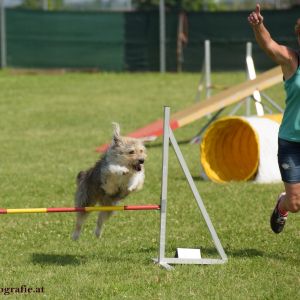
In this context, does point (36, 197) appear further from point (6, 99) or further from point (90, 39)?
→ point (90, 39)

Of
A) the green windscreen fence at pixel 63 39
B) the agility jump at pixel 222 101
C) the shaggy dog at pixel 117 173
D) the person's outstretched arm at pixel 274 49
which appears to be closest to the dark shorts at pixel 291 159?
the person's outstretched arm at pixel 274 49

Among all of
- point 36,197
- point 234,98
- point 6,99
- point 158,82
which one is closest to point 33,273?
point 36,197

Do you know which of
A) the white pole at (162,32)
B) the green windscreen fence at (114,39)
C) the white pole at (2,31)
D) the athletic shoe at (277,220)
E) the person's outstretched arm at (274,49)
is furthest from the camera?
the white pole at (2,31)

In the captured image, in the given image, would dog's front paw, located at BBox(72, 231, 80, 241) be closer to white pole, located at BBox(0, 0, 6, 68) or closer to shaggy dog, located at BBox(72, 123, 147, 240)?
shaggy dog, located at BBox(72, 123, 147, 240)

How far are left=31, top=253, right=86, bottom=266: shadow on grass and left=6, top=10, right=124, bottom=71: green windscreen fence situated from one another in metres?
21.6

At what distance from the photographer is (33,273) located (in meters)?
6.12

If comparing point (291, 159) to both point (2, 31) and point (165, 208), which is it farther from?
point (2, 31)

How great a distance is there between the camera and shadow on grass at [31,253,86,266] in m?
6.50

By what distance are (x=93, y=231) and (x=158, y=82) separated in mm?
16933

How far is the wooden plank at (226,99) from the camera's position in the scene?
12.0 meters

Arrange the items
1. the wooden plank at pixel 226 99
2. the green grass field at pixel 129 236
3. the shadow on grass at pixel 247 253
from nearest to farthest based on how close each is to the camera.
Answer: the green grass field at pixel 129 236 → the shadow on grass at pixel 247 253 → the wooden plank at pixel 226 99

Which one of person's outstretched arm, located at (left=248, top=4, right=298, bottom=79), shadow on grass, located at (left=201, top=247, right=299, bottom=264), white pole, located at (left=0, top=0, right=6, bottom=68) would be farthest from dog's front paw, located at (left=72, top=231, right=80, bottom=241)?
white pole, located at (left=0, top=0, right=6, bottom=68)

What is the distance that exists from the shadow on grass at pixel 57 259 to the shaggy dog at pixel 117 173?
2.21 ft

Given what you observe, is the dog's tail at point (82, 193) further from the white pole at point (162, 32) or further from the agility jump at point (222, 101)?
the white pole at point (162, 32)
